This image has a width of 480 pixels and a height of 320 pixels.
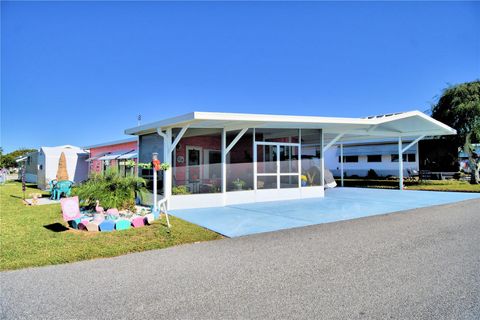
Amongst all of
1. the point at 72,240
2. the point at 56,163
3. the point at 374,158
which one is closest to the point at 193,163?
the point at 72,240

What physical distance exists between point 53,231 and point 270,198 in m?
7.15

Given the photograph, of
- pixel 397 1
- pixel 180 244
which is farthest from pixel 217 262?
pixel 397 1

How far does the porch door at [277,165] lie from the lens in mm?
11461

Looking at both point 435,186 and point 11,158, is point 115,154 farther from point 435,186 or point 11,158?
point 11,158

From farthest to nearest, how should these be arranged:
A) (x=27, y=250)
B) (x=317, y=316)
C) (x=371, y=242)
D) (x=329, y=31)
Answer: (x=329, y=31) < (x=371, y=242) < (x=27, y=250) < (x=317, y=316)

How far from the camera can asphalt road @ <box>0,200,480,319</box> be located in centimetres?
296

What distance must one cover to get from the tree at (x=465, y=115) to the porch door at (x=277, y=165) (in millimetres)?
12612

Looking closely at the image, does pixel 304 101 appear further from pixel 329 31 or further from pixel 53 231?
pixel 53 231

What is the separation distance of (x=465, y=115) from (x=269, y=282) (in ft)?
64.9

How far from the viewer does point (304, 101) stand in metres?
24.6

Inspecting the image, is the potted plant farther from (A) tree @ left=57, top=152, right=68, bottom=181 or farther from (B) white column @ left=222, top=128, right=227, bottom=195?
(A) tree @ left=57, top=152, right=68, bottom=181

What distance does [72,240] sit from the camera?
231 inches

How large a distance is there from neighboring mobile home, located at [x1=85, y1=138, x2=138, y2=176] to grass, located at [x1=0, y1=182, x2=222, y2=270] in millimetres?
5276

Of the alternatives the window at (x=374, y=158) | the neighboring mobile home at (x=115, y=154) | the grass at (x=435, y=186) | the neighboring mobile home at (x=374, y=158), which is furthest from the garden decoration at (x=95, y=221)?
the window at (x=374, y=158)
